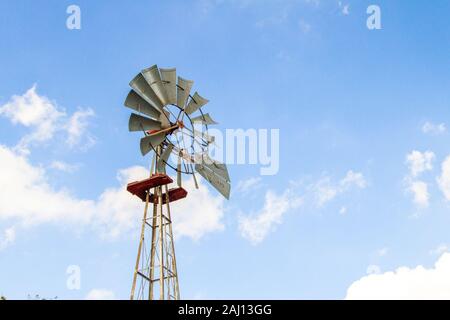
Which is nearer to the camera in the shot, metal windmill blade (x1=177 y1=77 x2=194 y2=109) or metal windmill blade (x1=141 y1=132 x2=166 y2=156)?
metal windmill blade (x1=141 y1=132 x2=166 y2=156)

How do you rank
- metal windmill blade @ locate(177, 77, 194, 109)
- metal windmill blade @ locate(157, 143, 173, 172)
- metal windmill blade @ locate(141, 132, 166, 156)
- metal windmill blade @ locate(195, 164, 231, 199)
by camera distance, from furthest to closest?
metal windmill blade @ locate(195, 164, 231, 199) < metal windmill blade @ locate(157, 143, 173, 172) < metal windmill blade @ locate(177, 77, 194, 109) < metal windmill blade @ locate(141, 132, 166, 156)

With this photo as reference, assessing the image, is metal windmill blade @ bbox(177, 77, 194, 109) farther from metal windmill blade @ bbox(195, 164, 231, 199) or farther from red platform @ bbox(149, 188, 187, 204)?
red platform @ bbox(149, 188, 187, 204)

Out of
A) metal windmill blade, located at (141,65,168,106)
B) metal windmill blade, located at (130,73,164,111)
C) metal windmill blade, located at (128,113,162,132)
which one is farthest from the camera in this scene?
metal windmill blade, located at (141,65,168,106)

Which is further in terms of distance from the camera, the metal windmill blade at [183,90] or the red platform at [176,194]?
the red platform at [176,194]

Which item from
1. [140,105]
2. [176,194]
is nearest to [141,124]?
[140,105]

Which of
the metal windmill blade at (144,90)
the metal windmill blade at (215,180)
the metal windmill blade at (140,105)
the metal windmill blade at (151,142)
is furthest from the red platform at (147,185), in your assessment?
the metal windmill blade at (144,90)

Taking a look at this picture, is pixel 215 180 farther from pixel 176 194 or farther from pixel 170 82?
pixel 170 82

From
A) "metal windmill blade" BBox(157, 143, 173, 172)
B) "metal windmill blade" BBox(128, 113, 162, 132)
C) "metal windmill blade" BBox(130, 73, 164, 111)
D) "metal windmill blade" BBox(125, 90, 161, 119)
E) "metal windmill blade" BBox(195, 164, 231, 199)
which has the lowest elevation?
"metal windmill blade" BBox(195, 164, 231, 199)

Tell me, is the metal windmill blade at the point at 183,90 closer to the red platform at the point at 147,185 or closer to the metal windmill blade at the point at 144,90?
the metal windmill blade at the point at 144,90

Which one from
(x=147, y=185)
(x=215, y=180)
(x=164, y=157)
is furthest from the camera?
(x=215, y=180)

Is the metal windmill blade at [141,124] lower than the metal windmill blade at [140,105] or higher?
lower

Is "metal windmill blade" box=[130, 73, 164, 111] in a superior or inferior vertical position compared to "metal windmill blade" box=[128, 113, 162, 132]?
superior

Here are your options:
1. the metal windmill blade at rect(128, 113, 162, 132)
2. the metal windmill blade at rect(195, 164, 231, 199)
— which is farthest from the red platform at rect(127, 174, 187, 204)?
the metal windmill blade at rect(128, 113, 162, 132)
